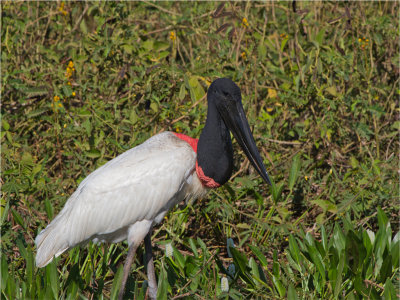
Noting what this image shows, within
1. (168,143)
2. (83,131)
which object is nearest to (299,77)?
(168,143)

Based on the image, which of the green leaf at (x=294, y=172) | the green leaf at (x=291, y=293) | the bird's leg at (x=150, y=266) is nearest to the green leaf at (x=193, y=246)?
the bird's leg at (x=150, y=266)

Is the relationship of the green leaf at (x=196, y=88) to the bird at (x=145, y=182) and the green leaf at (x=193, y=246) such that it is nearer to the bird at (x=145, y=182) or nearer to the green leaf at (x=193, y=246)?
the bird at (x=145, y=182)

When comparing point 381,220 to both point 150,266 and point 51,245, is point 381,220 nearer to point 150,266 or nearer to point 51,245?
point 150,266

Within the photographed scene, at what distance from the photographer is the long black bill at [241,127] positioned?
3703 millimetres

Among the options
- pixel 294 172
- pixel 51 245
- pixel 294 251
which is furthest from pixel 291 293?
pixel 51 245

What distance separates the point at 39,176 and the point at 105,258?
31.7 inches

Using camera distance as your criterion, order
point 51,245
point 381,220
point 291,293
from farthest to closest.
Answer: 1. point 381,220
2. point 51,245
3. point 291,293

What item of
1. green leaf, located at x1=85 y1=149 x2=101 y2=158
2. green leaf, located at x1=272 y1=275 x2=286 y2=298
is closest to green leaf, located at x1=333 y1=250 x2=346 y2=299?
green leaf, located at x1=272 y1=275 x2=286 y2=298

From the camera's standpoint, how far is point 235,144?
4504mm

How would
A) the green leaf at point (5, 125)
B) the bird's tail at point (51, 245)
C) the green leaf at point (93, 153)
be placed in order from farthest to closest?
1. the green leaf at point (5, 125)
2. the green leaf at point (93, 153)
3. the bird's tail at point (51, 245)

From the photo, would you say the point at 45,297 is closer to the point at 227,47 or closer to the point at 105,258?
the point at 105,258

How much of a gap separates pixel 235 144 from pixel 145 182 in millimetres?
1074

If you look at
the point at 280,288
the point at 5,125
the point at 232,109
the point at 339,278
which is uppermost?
the point at 232,109

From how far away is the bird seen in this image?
364 centimetres
